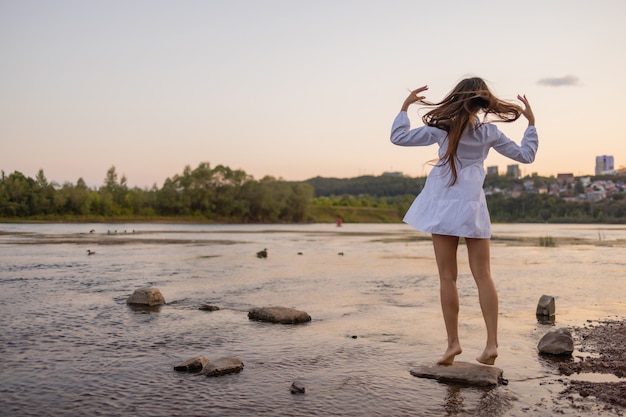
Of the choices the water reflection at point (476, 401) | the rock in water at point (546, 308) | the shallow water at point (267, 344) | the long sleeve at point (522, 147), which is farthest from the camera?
the rock in water at point (546, 308)

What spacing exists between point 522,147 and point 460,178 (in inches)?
31.1

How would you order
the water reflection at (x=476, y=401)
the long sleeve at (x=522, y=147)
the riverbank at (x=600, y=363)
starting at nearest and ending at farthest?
the water reflection at (x=476, y=401)
the riverbank at (x=600, y=363)
the long sleeve at (x=522, y=147)

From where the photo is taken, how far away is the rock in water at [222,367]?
23.1ft

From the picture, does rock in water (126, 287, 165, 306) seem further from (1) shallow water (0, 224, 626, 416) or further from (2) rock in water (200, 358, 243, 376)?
(2) rock in water (200, 358, 243, 376)

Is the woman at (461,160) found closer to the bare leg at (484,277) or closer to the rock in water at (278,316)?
the bare leg at (484,277)

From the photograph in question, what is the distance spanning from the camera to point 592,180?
646 feet

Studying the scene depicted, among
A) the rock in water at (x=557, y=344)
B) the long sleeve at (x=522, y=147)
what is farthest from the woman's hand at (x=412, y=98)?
the rock in water at (x=557, y=344)

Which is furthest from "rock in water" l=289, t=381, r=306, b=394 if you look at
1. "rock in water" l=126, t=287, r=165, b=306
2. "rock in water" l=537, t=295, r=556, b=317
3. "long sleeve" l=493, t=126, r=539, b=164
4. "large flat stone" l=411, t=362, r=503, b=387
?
"rock in water" l=126, t=287, r=165, b=306

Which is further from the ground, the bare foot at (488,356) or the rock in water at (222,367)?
the bare foot at (488,356)

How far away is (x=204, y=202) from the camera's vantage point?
14462cm

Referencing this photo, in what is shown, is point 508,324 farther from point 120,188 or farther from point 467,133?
point 120,188

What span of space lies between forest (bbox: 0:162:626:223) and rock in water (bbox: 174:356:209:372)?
126233 mm

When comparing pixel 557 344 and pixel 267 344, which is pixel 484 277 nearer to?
pixel 557 344

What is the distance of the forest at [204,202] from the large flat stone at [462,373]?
127760 mm
